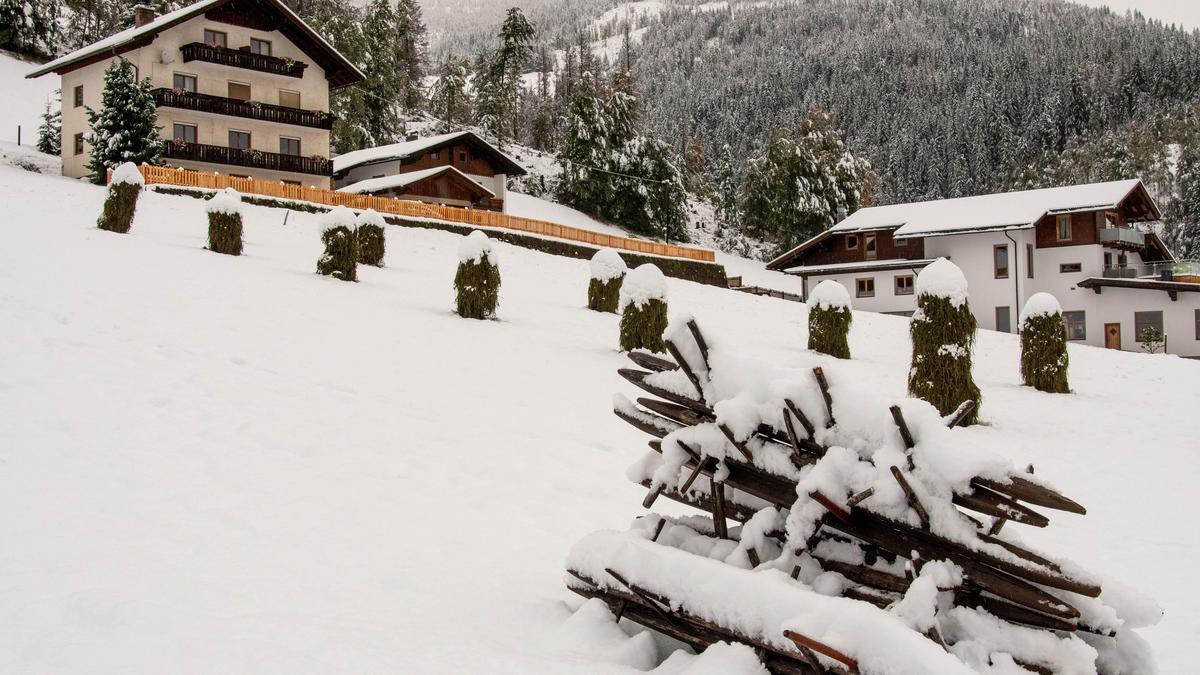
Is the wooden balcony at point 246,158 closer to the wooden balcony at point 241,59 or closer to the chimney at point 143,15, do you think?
the wooden balcony at point 241,59

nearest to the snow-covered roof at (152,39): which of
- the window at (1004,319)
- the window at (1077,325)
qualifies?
the window at (1004,319)

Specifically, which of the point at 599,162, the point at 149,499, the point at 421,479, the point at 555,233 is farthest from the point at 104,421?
the point at 599,162

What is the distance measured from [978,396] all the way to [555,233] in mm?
32467

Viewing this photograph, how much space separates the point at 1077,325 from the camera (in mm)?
44375

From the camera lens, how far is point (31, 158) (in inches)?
1641

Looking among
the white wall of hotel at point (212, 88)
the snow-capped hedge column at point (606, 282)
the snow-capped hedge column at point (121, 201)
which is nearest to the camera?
the snow-capped hedge column at point (121, 201)

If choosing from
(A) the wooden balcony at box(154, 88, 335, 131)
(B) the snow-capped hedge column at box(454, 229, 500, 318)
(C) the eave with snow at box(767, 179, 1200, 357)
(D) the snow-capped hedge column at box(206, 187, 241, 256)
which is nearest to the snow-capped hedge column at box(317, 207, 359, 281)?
(D) the snow-capped hedge column at box(206, 187, 241, 256)

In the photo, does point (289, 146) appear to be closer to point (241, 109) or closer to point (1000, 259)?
point (241, 109)

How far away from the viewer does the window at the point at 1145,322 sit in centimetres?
4200

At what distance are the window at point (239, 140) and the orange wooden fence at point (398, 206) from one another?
5419 mm

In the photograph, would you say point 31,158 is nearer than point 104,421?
No

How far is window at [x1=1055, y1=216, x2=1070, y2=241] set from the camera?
4491 centimetres

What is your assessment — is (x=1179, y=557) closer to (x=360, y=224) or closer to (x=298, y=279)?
(x=298, y=279)

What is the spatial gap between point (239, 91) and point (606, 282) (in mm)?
32009
